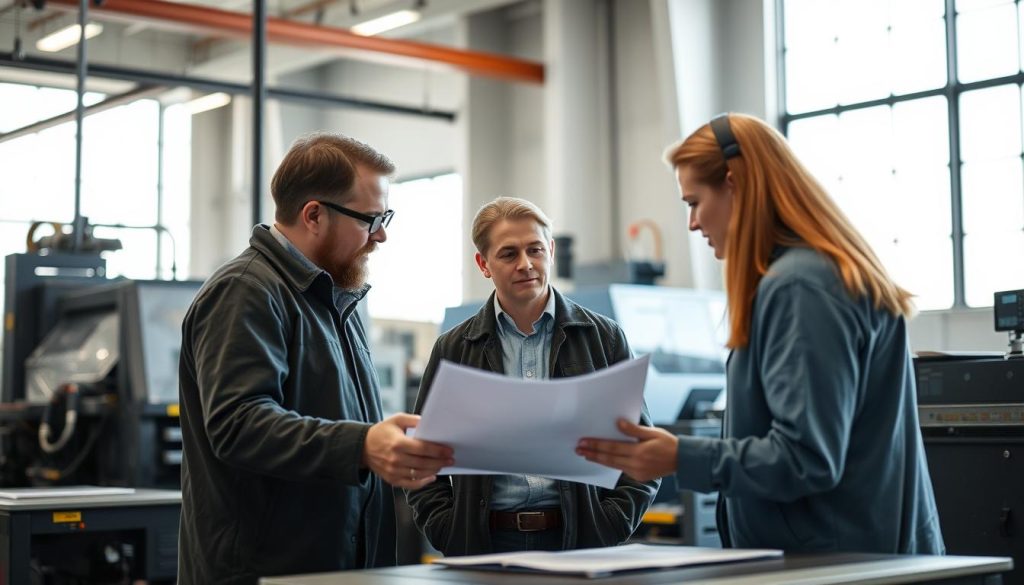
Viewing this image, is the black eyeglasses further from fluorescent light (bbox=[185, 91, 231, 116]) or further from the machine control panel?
fluorescent light (bbox=[185, 91, 231, 116])

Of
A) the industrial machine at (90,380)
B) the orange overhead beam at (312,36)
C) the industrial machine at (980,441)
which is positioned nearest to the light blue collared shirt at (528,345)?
the industrial machine at (980,441)

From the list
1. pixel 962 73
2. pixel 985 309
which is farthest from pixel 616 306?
pixel 962 73

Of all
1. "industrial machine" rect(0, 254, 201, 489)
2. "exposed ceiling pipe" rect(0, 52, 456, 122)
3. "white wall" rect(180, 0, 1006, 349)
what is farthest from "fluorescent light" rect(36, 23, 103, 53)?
"industrial machine" rect(0, 254, 201, 489)

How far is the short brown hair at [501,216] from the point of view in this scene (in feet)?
9.51

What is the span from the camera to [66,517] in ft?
11.1

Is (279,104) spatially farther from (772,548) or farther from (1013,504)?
(772,548)

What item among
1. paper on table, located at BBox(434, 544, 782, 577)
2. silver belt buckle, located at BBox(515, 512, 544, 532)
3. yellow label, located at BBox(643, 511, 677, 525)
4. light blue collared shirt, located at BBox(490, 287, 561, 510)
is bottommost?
yellow label, located at BBox(643, 511, 677, 525)

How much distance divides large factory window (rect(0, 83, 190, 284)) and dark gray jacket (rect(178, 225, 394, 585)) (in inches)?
497

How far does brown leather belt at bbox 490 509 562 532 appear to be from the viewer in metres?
2.60

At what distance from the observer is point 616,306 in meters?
7.36

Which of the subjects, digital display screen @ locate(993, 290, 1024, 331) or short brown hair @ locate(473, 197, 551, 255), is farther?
digital display screen @ locate(993, 290, 1024, 331)

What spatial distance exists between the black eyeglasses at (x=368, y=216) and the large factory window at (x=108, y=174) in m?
12.6

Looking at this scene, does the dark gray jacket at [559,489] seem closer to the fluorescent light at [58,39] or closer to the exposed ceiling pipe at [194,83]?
the exposed ceiling pipe at [194,83]

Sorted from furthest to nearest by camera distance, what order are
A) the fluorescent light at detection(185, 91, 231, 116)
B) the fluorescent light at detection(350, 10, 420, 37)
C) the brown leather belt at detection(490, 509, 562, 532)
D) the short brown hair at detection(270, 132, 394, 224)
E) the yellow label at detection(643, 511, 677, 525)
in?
the fluorescent light at detection(185, 91, 231, 116), the fluorescent light at detection(350, 10, 420, 37), the yellow label at detection(643, 511, 677, 525), the brown leather belt at detection(490, 509, 562, 532), the short brown hair at detection(270, 132, 394, 224)
